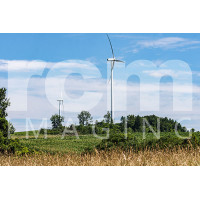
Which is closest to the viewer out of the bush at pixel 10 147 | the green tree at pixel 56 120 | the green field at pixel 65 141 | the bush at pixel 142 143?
the bush at pixel 142 143

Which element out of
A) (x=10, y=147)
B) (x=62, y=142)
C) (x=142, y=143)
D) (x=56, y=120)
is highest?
(x=56, y=120)

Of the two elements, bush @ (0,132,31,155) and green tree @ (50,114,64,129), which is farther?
green tree @ (50,114,64,129)

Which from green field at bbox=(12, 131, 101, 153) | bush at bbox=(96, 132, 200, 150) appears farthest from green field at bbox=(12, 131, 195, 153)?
bush at bbox=(96, 132, 200, 150)

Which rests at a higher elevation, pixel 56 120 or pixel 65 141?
pixel 56 120

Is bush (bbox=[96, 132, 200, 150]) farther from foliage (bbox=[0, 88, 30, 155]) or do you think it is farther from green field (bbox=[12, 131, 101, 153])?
foliage (bbox=[0, 88, 30, 155])

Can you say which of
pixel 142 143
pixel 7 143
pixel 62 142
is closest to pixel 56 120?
pixel 62 142

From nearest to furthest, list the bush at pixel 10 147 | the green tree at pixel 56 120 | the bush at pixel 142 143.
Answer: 1. the bush at pixel 142 143
2. the bush at pixel 10 147
3. the green tree at pixel 56 120

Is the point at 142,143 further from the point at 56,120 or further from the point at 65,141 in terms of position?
the point at 56,120

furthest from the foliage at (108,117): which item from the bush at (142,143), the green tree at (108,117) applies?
the bush at (142,143)

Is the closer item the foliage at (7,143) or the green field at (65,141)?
the foliage at (7,143)

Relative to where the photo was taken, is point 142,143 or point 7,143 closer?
point 142,143

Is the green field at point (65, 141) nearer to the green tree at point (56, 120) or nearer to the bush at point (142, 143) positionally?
the green tree at point (56, 120)
